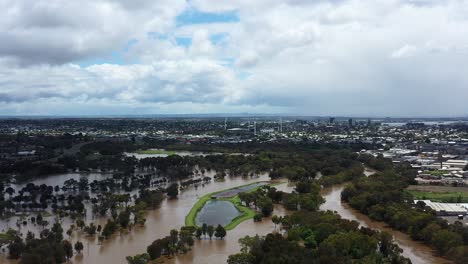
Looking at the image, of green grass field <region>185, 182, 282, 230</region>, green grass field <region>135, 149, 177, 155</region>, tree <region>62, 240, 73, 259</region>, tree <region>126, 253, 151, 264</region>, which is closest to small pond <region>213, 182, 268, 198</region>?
green grass field <region>185, 182, 282, 230</region>

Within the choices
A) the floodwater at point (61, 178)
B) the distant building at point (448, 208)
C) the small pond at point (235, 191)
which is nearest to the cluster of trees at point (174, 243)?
the small pond at point (235, 191)

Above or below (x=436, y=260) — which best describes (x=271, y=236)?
above

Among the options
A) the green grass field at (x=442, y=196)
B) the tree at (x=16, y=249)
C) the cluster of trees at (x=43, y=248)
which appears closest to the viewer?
the cluster of trees at (x=43, y=248)

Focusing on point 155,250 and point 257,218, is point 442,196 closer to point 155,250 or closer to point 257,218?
point 257,218

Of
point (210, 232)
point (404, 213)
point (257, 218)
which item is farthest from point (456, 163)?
point (210, 232)

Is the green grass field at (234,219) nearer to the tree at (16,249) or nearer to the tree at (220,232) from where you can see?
the tree at (220,232)

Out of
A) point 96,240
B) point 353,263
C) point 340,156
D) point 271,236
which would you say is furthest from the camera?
point 340,156

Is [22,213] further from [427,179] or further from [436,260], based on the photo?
[427,179]

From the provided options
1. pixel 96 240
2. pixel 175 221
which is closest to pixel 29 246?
pixel 96 240
